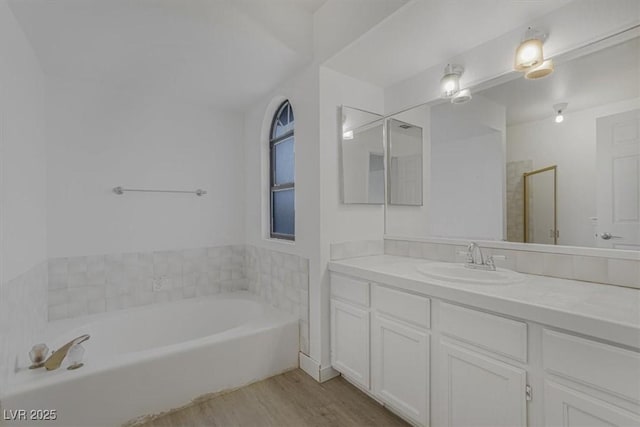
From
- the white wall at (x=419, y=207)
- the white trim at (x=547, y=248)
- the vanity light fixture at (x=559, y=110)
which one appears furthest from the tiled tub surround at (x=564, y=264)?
the vanity light fixture at (x=559, y=110)

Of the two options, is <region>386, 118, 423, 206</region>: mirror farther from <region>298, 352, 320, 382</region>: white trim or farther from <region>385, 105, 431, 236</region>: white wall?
<region>298, 352, 320, 382</region>: white trim

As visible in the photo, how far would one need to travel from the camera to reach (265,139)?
301 cm

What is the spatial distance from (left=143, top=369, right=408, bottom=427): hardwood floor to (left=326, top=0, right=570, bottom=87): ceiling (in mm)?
2291

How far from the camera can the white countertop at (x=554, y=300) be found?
95cm

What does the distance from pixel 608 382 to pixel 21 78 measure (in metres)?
3.19

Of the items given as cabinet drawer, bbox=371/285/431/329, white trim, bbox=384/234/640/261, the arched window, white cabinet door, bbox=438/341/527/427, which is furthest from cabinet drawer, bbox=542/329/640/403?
the arched window

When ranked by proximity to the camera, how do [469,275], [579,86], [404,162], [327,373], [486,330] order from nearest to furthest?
[486,330], [579,86], [469,275], [327,373], [404,162]

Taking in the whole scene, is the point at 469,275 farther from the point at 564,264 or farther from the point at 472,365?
the point at 472,365

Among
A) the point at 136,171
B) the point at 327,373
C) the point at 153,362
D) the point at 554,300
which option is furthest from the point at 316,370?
the point at 136,171

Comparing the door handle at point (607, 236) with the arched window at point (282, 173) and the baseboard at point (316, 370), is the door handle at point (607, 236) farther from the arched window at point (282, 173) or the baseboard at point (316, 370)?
the arched window at point (282, 173)

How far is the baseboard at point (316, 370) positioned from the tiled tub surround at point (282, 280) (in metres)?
0.08

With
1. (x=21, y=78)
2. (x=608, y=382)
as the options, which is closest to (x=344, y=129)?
(x=608, y=382)

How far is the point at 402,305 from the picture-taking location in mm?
1634

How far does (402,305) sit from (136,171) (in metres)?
2.54
